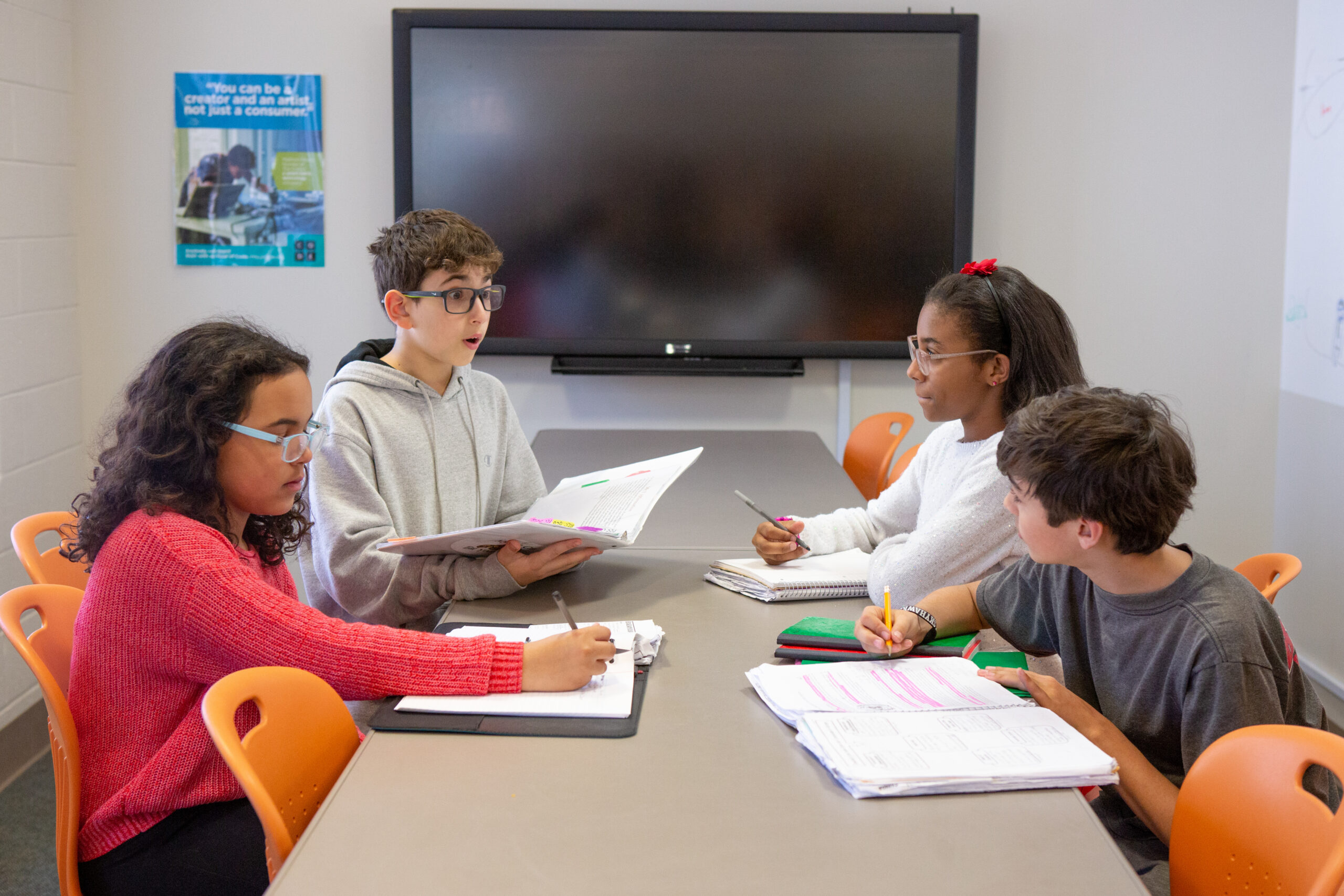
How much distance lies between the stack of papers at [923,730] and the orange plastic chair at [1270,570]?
755 millimetres

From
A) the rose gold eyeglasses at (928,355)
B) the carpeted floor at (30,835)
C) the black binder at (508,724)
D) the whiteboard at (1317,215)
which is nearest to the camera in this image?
the black binder at (508,724)

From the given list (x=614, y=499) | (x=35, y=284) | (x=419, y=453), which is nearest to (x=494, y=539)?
(x=614, y=499)

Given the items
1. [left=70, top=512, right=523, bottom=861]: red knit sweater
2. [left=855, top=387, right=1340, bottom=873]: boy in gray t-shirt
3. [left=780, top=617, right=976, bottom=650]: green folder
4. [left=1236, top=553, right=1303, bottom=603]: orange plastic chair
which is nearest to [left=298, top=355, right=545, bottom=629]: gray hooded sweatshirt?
[left=70, top=512, right=523, bottom=861]: red knit sweater

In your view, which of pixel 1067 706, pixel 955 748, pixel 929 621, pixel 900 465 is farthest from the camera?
pixel 900 465

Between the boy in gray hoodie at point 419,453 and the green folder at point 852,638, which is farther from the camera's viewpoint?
the boy in gray hoodie at point 419,453

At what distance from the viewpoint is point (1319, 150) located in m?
3.21

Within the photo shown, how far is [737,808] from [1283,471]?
10.4 feet

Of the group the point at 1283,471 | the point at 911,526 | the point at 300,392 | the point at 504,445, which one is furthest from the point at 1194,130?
the point at 300,392

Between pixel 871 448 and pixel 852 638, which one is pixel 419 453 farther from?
pixel 871 448

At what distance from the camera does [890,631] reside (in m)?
1.40

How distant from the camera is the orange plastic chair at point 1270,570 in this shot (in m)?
1.79

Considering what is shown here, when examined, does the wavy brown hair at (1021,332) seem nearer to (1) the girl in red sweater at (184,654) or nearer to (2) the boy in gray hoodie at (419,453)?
(2) the boy in gray hoodie at (419,453)

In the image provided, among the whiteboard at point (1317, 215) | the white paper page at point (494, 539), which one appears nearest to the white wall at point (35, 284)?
the white paper page at point (494, 539)

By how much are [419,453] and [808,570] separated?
2.37 ft
